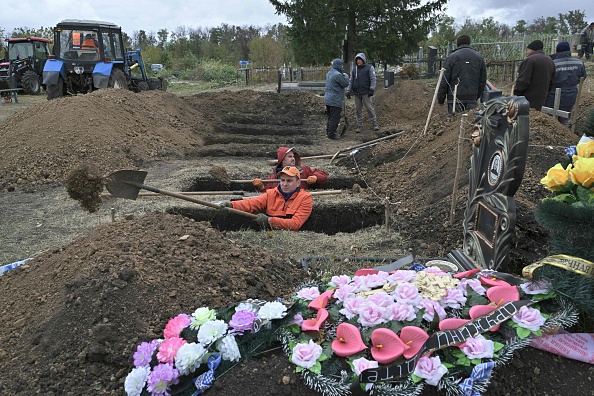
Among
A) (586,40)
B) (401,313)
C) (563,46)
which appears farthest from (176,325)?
(586,40)

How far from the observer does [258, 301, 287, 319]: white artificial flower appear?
8.04 feet

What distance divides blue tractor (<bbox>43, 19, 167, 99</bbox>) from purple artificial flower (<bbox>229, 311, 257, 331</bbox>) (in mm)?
13295

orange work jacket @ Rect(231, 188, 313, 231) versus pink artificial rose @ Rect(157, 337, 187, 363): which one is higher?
pink artificial rose @ Rect(157, 337, 187, 363)

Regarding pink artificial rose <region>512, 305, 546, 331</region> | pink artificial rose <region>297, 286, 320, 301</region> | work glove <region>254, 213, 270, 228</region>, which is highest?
pink artificial rose <region>512, 305, 546, 331</region>

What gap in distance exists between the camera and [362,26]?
2050 cm

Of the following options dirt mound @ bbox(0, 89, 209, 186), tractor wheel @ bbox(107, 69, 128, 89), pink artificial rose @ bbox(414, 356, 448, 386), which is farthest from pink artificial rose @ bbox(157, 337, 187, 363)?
tractor wheel @ bbox(107, 69, 128, 89)

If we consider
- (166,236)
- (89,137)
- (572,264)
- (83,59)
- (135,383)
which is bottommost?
(135,383)

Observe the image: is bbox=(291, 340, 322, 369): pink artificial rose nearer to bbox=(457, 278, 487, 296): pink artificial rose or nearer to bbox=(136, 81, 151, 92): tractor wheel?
bbox=(457, 278, 487, 296): pink artificial rose

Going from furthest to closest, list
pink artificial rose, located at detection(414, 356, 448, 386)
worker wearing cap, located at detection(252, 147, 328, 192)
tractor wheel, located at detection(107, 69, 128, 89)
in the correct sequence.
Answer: tractor wheel, located at detection(107, 69, 128, 89)
worker wearing cap, located at detection(252, 147, 328, 192)
pink artificial rose, located at detection(414, 356, 448, 386)

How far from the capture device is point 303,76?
91.5 ft

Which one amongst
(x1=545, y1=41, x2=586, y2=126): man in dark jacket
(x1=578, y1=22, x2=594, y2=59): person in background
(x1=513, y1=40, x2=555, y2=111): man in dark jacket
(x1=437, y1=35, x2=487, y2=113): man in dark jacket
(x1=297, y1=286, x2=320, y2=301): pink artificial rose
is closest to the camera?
(x1=297, y1=286, x2=320, y2=301): pink artificial rose

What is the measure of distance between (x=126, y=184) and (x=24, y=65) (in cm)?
2036

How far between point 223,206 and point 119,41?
12.1 metres

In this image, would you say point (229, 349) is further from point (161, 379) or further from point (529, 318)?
point (529, 318)
